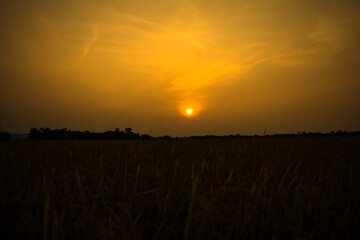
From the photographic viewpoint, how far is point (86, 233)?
1327 millimetres

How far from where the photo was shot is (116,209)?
6.61ft

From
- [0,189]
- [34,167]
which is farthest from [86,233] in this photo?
[34,167]

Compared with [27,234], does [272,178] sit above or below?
above

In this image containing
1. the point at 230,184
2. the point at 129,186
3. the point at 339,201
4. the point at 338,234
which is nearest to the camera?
the point at 338,234

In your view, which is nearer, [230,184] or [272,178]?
[230,184]

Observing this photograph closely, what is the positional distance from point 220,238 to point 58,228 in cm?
95

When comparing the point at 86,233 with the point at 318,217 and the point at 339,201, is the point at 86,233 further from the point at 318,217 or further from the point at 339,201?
the point at 339,201

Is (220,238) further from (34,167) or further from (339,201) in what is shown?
(34,167)

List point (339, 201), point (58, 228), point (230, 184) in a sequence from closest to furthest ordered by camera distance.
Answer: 1. point (58, 228)
2. point (339, 201)
3. point (230, 184)

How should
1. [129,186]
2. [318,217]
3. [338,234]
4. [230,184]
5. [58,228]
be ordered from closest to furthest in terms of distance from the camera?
1. [58,228]
2. [338,234]
3. [318,217]
4. [230,184]
5. [129,186]

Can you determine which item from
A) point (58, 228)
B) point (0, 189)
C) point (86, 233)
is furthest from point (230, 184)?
point (0, 189)

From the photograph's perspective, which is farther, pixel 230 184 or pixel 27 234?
pixel 230 184

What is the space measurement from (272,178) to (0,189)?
8.84ft

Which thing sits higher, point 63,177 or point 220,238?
point 63,177
